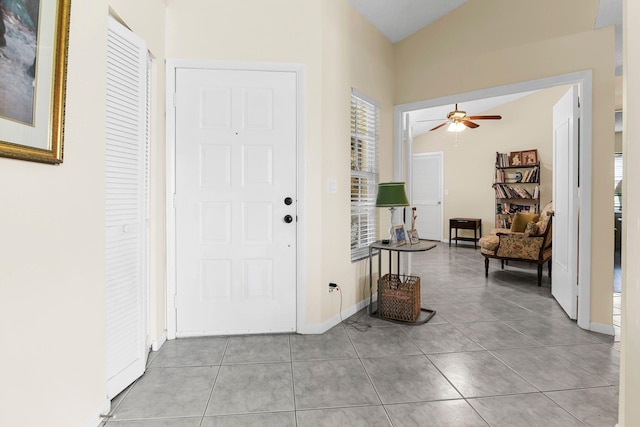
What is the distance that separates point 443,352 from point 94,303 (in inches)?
86.3

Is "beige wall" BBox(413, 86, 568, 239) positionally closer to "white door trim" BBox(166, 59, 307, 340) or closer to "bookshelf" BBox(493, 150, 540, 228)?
"bookshelf" BBox(493, 150, 540, 228)

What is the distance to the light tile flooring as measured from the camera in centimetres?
158

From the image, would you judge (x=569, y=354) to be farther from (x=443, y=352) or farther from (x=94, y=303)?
(x=94, y=303)

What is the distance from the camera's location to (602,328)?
258 cm

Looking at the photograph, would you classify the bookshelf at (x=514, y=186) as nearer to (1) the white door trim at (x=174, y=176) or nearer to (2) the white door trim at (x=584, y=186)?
(2) the white door trim at (x=584, y=186)

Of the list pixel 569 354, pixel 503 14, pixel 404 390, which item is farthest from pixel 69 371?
pixel 503 14

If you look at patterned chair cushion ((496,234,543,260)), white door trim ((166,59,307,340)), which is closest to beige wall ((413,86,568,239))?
patterned chair cushion ((496,234,543,260))

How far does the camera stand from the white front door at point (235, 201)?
2.44m

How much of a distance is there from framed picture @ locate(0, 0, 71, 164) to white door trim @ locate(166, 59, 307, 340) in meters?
1.16

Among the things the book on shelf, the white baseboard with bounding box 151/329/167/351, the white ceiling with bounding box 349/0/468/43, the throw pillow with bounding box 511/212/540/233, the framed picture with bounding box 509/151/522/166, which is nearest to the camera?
the white baseboard with bounding box 151/329/167/351

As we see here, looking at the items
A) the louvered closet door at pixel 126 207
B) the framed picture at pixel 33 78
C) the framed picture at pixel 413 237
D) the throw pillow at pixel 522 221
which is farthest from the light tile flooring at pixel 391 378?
the throw pillow at pixel 522 221

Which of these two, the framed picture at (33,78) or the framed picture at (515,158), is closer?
the framed picture at (33,78)

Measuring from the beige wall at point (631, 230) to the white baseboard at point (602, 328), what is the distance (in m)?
1.55

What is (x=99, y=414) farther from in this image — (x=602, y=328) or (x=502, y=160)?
(x=502, y=160)
